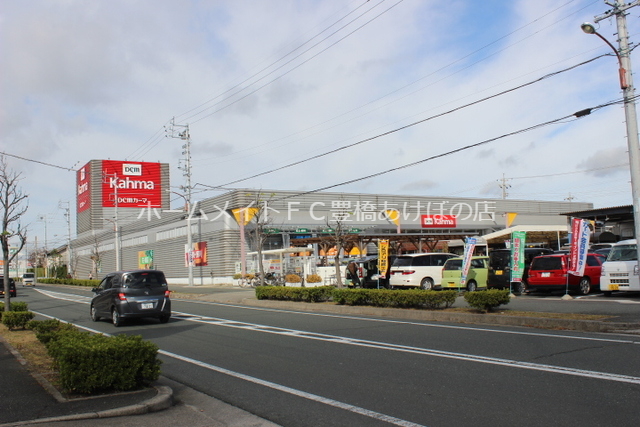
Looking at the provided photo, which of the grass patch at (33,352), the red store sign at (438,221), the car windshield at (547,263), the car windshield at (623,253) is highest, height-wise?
the red store sign at (438,221)

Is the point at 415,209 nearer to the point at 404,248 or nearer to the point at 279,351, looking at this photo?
the point at 404,248

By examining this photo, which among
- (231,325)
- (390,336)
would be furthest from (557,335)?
(231,325)

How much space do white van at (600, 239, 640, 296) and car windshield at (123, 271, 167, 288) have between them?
14701 mm

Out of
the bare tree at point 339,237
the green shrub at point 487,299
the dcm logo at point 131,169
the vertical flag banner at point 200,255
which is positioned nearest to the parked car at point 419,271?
the bare tree at point 339,237

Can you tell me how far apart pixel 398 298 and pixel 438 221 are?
3705cm

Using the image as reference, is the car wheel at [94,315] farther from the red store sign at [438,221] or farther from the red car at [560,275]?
the red store sign at [438,221]

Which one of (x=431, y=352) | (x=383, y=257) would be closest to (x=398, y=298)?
(x=431, y=352)

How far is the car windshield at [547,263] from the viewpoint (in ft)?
67.4

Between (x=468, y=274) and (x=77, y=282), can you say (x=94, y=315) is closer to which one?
(x=468, y=274)

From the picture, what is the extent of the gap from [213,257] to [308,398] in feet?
133

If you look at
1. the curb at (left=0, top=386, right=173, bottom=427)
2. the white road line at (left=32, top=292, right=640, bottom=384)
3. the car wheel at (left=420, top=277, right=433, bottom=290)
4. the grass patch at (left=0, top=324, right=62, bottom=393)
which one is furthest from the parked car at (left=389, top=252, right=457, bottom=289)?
the curb at (left=0, top=386, right=173, bottom=427)

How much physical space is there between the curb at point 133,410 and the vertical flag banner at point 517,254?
16.1 m

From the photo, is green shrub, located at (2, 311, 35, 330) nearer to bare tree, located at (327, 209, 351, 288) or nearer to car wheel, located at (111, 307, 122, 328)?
car wheel, located at (111, 307, 122, 328)

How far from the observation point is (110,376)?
6.84 meters
